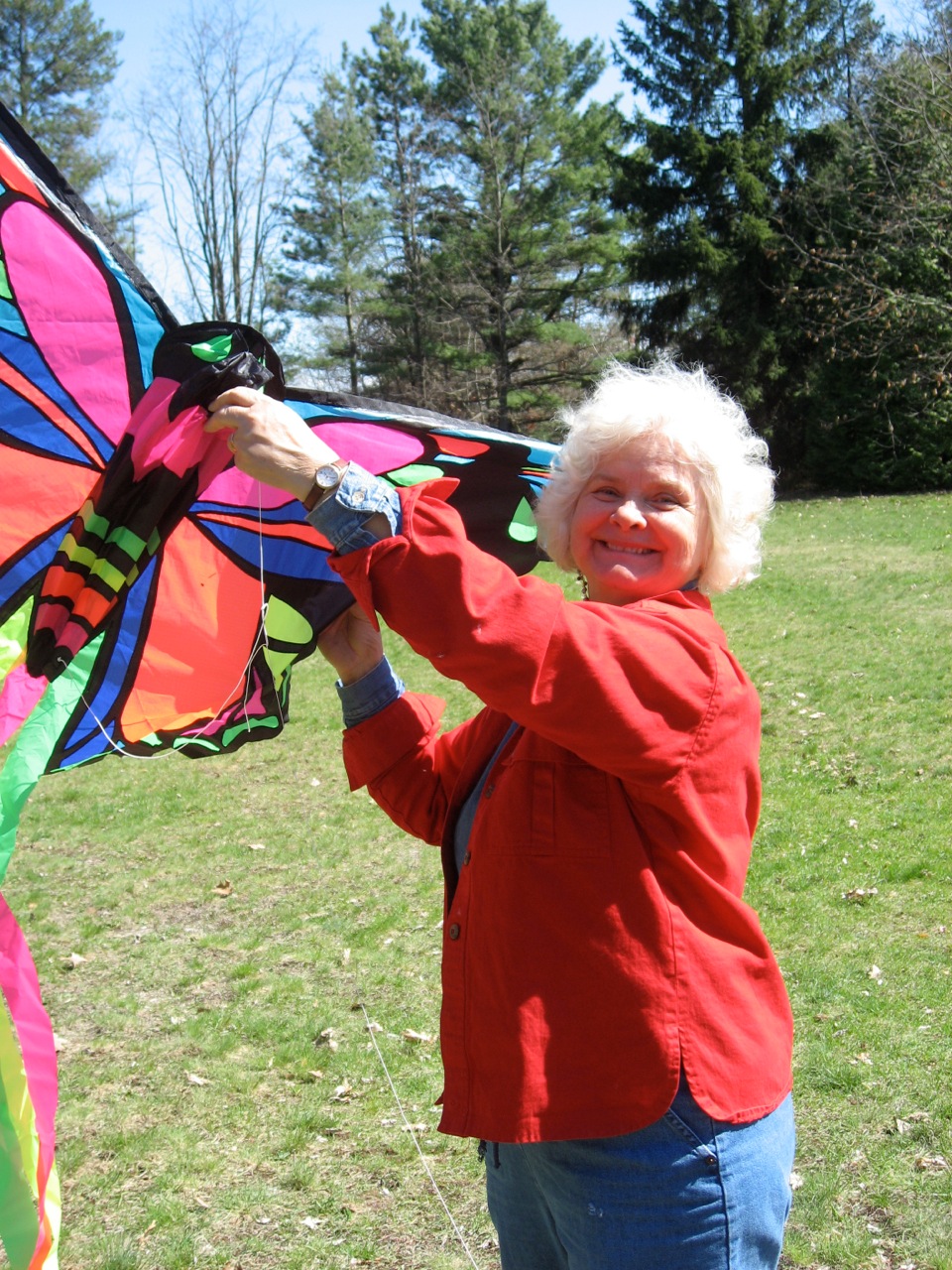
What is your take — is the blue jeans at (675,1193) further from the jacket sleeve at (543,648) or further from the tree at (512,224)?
the tree at (512,224)

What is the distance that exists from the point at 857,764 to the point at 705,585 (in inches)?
243

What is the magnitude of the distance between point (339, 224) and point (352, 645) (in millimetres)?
32586

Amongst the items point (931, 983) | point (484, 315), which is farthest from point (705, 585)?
point (484, 315)

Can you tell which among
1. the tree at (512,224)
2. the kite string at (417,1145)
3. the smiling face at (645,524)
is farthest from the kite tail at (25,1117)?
the tree at (512,224)

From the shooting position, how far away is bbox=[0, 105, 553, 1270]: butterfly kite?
1.83 meters

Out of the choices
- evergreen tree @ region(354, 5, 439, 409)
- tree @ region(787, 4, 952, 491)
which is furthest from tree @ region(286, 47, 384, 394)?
tree @ region(787, 4, 952, 491)

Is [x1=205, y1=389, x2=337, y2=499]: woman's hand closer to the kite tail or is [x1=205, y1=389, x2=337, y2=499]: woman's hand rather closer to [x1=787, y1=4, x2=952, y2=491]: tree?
the kite tail

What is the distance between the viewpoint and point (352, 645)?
2.25 m

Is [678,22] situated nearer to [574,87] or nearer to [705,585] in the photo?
[574,87]

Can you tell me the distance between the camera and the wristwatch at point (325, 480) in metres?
1.50

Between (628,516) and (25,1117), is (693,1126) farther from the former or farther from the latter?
(25,1117)

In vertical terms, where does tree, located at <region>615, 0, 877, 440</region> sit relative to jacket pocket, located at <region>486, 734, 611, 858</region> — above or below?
above

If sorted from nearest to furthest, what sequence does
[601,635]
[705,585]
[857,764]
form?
[601,635] < [705,585] < [857,764]

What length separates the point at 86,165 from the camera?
28016 mm
